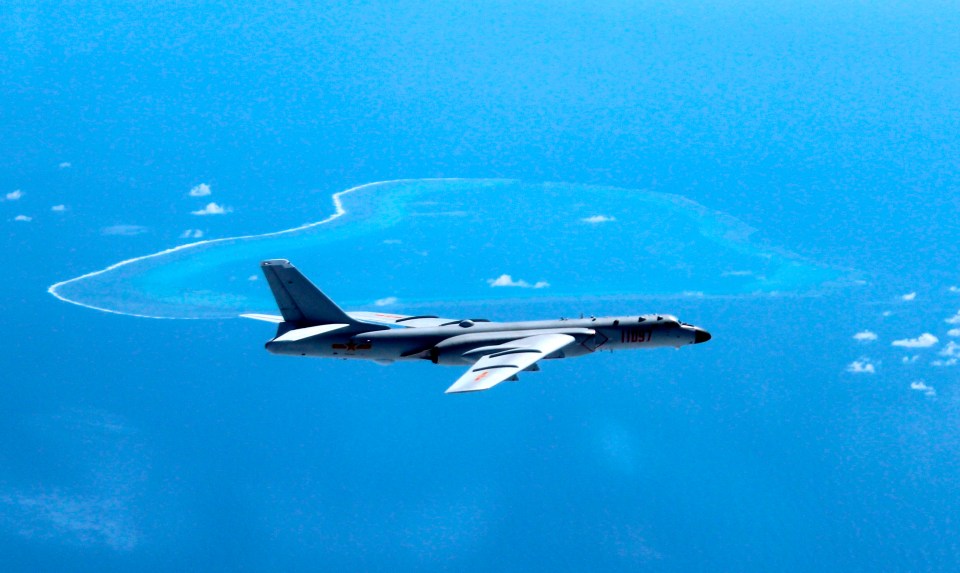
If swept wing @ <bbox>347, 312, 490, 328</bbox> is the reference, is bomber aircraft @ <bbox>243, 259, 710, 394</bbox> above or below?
below

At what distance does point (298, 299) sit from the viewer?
210 ft

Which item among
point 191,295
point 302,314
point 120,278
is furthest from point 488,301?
point 302,314

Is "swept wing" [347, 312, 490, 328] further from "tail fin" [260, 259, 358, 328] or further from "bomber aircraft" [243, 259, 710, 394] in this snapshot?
"tail fin" [260, 259, 358, 328]

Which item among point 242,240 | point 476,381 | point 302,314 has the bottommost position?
point 476,381

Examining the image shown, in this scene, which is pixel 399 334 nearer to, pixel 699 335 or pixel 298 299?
pixel 298 299

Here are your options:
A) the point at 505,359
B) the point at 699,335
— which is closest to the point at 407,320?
the point at 505,359

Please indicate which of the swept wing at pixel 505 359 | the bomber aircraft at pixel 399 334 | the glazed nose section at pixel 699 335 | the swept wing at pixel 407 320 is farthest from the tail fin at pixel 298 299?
the glazed nose section at pixel 699 335

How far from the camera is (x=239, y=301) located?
106 meters

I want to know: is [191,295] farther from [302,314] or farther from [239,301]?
[302,314]

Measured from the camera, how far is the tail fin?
208ft

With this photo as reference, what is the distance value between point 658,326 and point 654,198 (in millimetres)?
58799

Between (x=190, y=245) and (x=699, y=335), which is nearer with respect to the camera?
(x=699, y=335)

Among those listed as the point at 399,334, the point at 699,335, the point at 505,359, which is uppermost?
the point at 699,335

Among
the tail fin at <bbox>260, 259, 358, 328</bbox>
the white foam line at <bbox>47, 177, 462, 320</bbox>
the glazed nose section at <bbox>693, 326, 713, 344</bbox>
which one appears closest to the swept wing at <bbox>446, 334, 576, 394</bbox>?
the tail fin at <bbox>260, 259, 358, 328</bbox>
